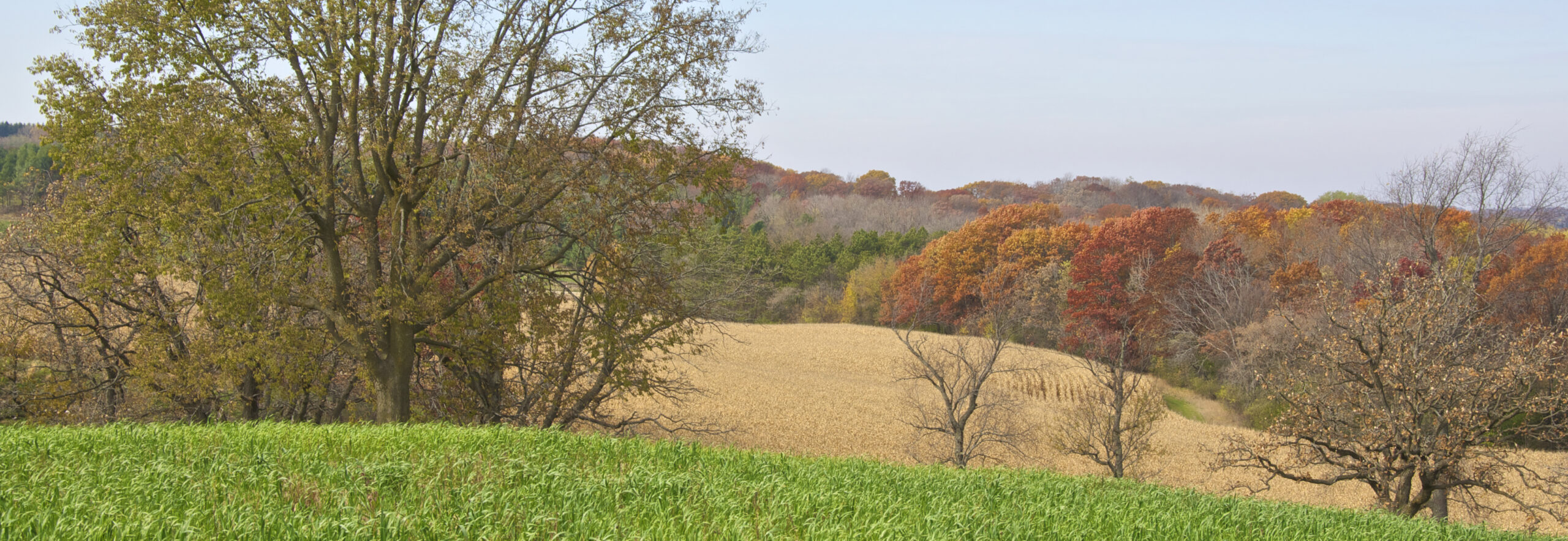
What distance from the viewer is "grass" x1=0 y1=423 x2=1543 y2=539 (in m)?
3.80

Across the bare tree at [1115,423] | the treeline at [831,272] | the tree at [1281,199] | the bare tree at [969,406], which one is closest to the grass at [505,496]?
the bare tree at [969,406]

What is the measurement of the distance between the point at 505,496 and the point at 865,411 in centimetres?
2814

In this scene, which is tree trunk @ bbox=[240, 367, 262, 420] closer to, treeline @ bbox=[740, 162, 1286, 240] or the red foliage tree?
the red foliage tree

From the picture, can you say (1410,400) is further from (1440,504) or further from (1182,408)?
(1182,408)

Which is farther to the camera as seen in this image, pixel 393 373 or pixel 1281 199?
pixel 1281 199

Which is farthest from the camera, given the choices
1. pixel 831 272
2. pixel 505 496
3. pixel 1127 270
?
pixel 831 272

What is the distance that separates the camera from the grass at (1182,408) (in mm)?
39622

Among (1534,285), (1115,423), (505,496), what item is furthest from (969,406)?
(1534,285)

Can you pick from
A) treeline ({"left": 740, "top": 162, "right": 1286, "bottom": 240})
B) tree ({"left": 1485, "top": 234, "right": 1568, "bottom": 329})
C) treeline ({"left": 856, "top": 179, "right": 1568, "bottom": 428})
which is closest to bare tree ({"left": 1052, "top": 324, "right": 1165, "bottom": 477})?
treeline ({"left": 856, "top": 179, "right": 1568, "bottom": 428})

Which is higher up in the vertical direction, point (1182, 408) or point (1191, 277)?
point (1191, 277)

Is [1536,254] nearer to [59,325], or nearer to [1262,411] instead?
[1262,411]

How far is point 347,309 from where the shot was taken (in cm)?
1362

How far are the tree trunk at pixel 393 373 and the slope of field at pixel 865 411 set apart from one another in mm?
5917

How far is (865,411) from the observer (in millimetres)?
31891
